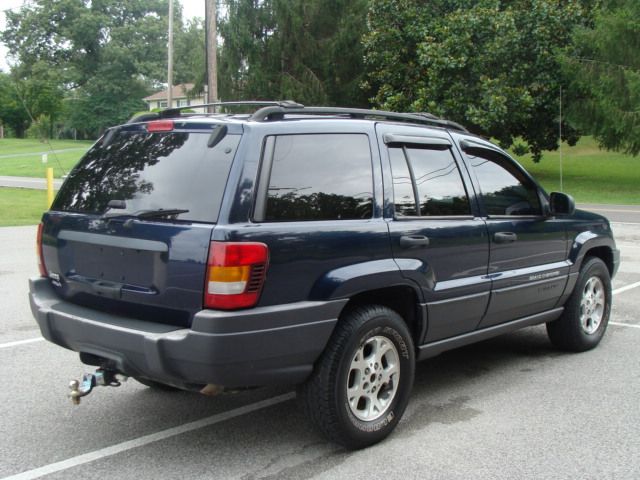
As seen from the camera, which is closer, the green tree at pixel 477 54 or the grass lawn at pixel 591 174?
the grass lawn at pixel 591 174

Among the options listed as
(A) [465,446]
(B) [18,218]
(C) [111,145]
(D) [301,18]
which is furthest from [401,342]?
(D) [301,18]

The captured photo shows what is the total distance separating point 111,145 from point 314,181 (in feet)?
4.31

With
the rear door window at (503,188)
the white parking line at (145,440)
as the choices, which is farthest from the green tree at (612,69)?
the white parking line at (145,440)

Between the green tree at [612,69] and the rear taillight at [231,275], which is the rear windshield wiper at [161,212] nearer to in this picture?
the rear taillight at [231,275]

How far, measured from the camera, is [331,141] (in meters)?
4.13

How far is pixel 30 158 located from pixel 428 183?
5093 cm

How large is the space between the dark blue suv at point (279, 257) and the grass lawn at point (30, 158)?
2683 cm

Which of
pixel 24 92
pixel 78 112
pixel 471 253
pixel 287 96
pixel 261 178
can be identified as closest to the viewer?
pixel 261 178

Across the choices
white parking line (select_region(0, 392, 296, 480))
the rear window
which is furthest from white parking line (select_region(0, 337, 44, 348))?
white parking line (select_region(0, 392, 296, 480))

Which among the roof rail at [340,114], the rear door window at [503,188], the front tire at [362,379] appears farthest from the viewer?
the rear door window at [503,188]

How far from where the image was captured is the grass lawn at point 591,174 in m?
26.6

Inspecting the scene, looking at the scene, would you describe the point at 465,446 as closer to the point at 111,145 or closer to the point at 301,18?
the point at 111,145

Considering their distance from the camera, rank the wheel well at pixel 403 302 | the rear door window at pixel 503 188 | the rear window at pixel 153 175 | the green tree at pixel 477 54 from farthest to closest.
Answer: the green tree at pixel 477 54 → the rear door window at pixel 503 188 → the wheel well at pixel 403 302 → the rear window at pixel 153 175

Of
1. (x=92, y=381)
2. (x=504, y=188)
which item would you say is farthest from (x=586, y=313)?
(x=92, y=381)
